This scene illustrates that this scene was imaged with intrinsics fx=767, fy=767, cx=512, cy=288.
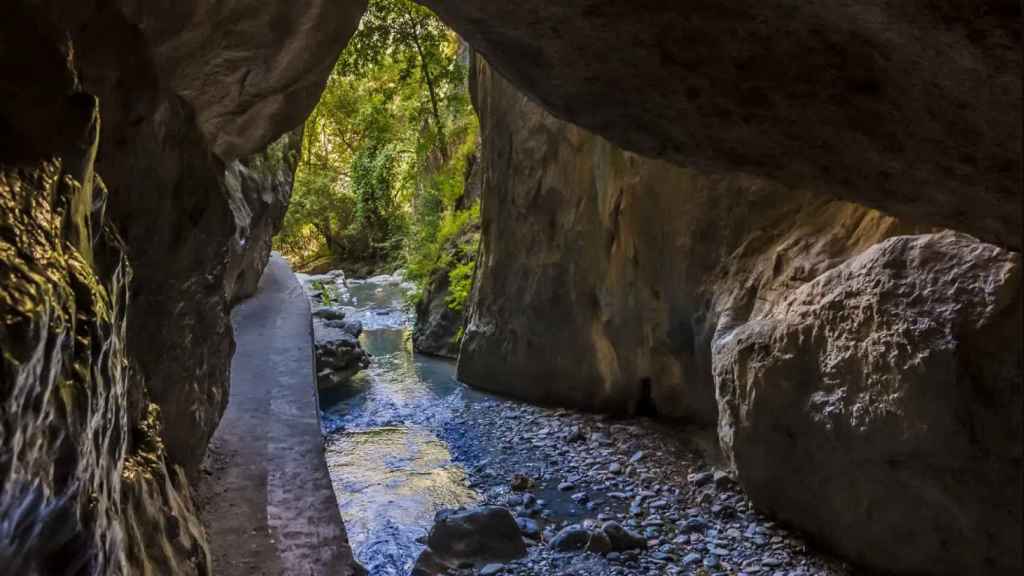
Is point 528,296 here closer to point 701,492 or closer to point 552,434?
point 552,434

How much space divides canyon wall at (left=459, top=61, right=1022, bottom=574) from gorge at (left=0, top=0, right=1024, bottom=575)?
0.06 feet

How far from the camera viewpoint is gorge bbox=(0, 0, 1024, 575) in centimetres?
175

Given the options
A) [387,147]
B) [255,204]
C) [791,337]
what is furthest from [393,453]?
[387,147]

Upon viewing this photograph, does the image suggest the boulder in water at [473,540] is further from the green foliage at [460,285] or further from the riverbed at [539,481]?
the green foliage at [460,285]

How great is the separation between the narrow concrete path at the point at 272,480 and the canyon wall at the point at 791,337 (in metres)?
2.80

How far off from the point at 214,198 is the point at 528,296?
5.53 m

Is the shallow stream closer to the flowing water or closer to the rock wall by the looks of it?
the flowing water

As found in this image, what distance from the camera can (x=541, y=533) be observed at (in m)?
5.45

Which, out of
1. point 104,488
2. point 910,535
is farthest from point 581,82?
point 910,535

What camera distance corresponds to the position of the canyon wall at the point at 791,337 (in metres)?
3.72

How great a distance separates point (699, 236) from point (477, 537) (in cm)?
336

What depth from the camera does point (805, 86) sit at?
291 centimetres

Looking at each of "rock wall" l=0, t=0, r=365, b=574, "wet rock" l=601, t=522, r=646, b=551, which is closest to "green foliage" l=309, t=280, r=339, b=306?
"rock wall" l=0, t=0, r=365, b=574

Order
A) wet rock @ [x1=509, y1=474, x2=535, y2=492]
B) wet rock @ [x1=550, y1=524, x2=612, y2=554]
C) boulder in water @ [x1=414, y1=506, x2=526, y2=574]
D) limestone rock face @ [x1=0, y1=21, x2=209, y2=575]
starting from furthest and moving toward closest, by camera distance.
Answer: wet rock @ [x1=509, y1=474, x2=535, y2=492] → wet rock @ [x1=550, y1=524, x2=612, y2=554] → boulder in water @ [x1=414, y1=506, x2=526, y2=574] → limestone rock face @ [x1=0, y1=21, x2=209, y2=575]
